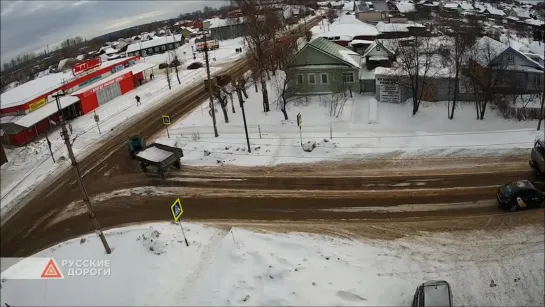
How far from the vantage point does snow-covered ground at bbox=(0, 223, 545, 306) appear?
12508mm

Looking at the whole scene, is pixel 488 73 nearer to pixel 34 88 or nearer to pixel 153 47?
pixel 34 88

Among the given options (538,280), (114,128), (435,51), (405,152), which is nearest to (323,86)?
(435,51)

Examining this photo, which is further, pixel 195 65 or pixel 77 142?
pixel 195 65

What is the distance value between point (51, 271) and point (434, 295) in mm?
13054

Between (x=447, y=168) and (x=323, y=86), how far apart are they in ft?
48.9

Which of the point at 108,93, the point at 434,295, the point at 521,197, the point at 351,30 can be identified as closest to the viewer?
the point at 434,295

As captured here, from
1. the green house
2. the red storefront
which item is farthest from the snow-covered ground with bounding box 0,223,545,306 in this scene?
the red storefront

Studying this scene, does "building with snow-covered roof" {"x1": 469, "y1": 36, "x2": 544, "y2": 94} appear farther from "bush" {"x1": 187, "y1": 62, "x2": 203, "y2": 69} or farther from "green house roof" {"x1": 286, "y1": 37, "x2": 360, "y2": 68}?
"bush" {"x1": 187, "y1": 62, "x2": 203, "y2": 69}

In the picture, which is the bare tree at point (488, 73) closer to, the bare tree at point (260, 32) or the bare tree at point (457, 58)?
the bare tree at point (457, 58)

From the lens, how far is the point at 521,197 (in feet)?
52.9

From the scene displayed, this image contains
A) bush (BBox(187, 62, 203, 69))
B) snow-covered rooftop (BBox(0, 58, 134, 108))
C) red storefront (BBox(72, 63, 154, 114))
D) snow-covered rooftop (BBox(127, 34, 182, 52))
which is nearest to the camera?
snow-covered rooftop (BBox(0, 58, 134, 108))

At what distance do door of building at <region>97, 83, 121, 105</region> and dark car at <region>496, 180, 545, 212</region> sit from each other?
3661 centimetres

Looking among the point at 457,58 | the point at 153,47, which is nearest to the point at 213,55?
the point at 153,47

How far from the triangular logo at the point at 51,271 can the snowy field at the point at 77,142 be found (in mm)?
2711
